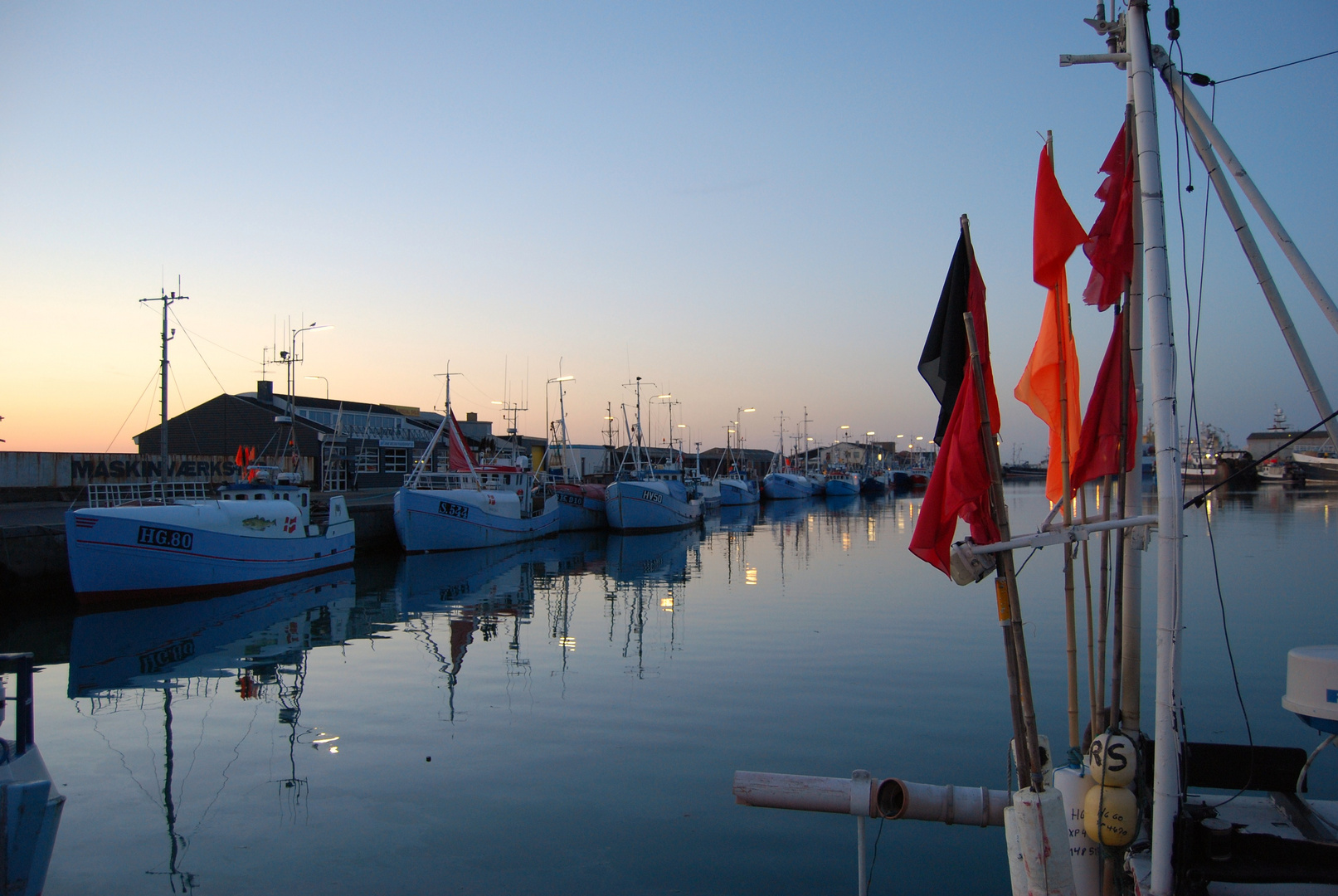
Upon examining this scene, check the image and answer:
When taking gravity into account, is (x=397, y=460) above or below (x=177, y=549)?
above

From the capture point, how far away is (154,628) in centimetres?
1953

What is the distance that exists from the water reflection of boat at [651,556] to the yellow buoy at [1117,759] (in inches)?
937

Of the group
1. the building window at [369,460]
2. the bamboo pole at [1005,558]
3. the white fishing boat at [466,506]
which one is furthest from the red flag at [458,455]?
the bamboo pole at [1005,558]

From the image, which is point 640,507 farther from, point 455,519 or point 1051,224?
point 1051,224

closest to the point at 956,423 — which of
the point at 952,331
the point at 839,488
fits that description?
the point at 952,331

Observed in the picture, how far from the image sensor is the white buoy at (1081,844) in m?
5.65

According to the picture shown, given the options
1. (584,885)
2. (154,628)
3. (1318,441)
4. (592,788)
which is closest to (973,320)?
(584,885)

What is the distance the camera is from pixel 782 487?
328 feet

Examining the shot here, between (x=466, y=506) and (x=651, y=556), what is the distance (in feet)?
27.2

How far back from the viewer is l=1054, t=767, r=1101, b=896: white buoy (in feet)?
18.5

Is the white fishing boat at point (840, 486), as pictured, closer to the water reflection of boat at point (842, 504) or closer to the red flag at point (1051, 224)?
the water reflection of boat at point (842, 504)

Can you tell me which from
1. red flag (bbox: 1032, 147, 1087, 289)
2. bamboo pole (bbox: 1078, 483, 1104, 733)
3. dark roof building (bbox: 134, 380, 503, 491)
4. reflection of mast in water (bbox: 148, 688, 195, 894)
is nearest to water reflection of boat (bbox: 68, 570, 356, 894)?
reflection of mast in water (bbox: 148, 688, 195, 894)

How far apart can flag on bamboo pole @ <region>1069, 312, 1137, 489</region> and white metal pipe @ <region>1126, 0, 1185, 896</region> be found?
1705mm

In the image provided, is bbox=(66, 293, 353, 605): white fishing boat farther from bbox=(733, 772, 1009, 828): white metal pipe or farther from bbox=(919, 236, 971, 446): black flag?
bbox=(919, 236, 971, 446): black flag
